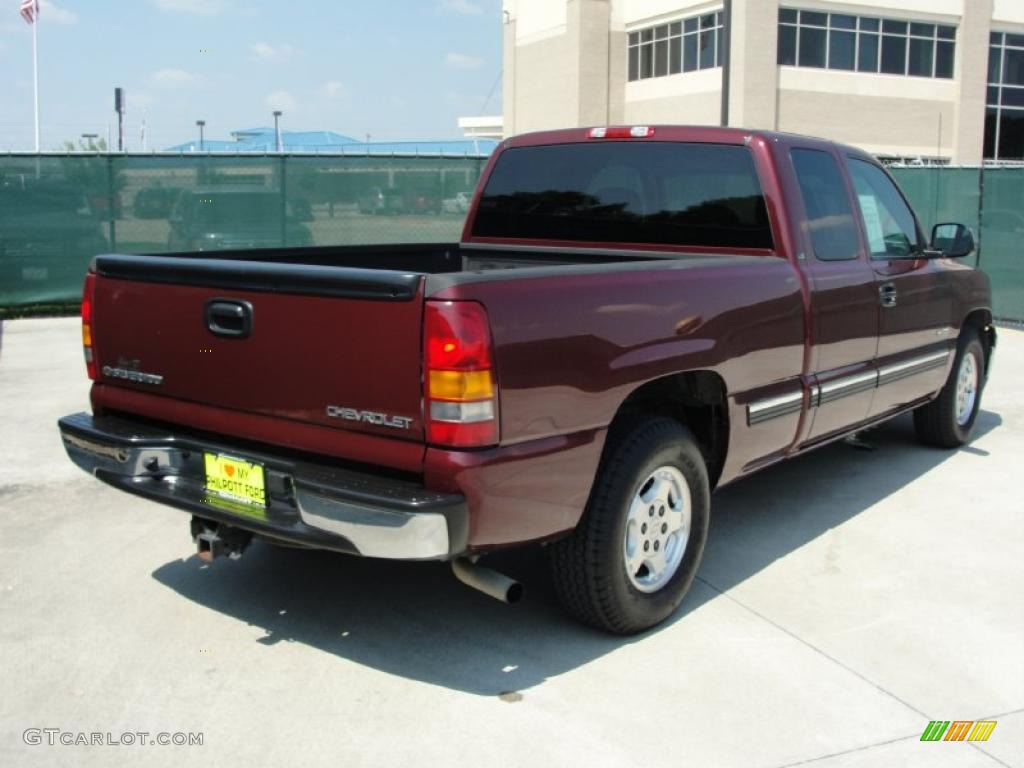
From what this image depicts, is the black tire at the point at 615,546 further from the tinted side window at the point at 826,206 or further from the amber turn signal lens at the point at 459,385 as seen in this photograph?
the tinted side window at the point at 826,206

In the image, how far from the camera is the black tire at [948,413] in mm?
7000

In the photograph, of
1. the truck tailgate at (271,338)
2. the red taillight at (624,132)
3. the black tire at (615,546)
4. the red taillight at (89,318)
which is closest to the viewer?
the truck tailgate at (271,338)

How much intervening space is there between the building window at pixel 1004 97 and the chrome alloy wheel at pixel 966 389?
128 feet

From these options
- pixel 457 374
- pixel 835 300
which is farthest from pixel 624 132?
pixel 457 374

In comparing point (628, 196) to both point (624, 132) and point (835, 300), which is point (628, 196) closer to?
point (624, 132)

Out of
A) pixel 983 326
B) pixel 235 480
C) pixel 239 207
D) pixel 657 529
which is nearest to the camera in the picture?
pixel 235 480

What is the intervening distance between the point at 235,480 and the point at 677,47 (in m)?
39.8

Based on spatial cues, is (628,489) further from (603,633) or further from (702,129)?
(702,129)

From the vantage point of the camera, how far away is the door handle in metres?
5.66

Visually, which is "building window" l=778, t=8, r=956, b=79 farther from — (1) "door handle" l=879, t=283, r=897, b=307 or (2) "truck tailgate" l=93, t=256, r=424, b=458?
(2) "truck tailgate" l=93, t=256, r=424, b=458

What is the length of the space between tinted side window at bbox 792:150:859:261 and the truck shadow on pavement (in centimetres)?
140

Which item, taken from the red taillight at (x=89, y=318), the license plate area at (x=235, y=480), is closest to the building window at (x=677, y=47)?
the red taillight at (x=89, y=318)

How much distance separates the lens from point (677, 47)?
40875 mm

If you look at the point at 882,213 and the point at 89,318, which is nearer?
the point at 89,318
